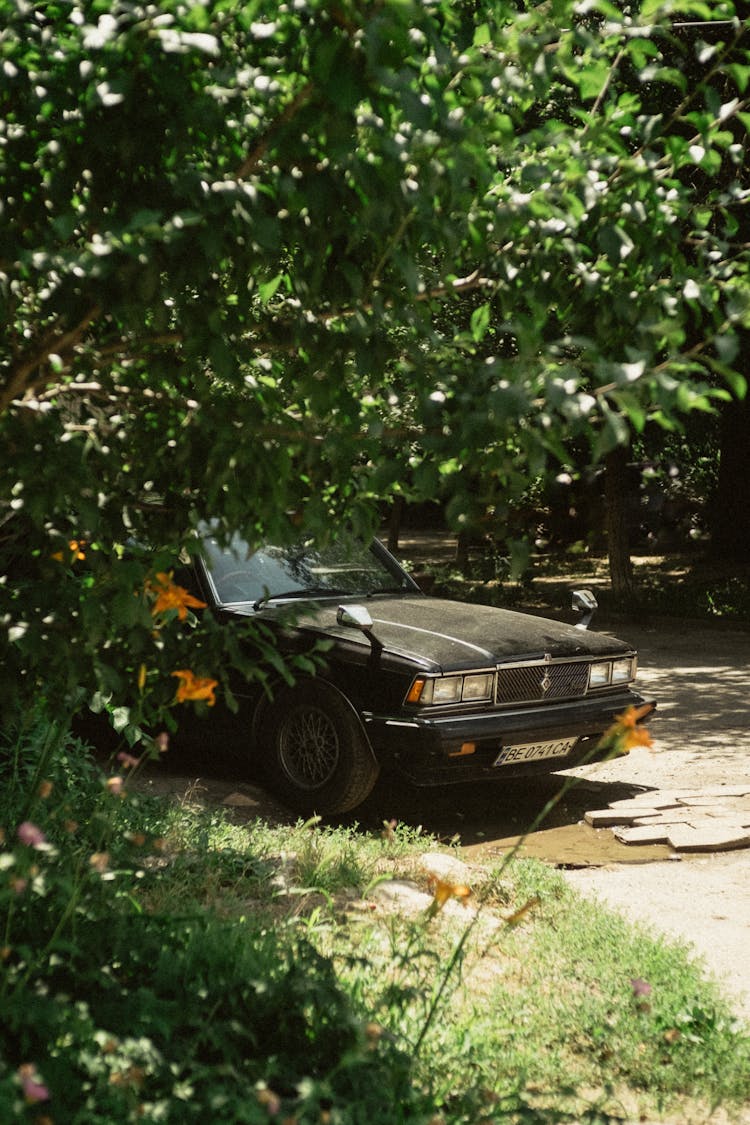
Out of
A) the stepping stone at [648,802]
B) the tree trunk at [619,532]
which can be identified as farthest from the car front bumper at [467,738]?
the tree trunk at [619,532]

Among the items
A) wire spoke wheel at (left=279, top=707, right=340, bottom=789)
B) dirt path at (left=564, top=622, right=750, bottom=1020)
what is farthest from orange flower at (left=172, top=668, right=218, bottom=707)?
wire spoke wheel at (left=279, top=707, right=340, bottom=789)

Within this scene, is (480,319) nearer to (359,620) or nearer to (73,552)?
(73,552)

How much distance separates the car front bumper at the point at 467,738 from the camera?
639 cm

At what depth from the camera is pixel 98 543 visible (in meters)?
3.33

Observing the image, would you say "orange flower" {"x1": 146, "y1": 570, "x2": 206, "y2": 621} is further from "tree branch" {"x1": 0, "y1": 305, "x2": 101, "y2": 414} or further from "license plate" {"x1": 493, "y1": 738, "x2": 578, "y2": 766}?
"license plate" {"x1": 493, "y1": 738, "x2": 578, "y2": 766}

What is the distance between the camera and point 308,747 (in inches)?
267

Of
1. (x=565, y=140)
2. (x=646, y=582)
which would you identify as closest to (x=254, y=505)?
(x=565, y=140)

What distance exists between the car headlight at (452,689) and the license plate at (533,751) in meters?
0.31

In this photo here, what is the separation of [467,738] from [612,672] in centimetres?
140

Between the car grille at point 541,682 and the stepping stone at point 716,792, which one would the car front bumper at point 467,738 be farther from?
the stepping stone at point 716,792

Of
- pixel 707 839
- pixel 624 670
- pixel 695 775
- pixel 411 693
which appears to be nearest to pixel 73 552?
pixel 411 693

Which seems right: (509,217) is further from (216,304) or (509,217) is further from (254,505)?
(254,505)

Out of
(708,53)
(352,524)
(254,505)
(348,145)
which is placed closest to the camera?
(348,145)

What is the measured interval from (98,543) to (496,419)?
1469 mm
